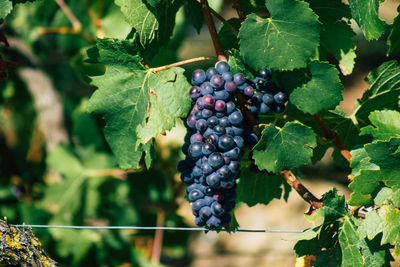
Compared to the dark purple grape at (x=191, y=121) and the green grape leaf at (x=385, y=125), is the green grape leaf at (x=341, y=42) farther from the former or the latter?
the dark purple grape at (x=191, y=121)

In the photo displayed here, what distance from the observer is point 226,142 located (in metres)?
0.80

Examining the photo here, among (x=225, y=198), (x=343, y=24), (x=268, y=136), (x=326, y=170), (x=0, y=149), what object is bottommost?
(x=326, y=170)

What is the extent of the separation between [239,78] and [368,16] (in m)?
0.27

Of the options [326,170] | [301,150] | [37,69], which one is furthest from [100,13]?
[326,170]

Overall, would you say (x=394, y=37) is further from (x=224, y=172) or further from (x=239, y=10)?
(x=224, y=172)

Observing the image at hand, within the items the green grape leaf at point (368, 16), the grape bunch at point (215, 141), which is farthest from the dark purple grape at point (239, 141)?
the green grape leaf at point (368, 16)

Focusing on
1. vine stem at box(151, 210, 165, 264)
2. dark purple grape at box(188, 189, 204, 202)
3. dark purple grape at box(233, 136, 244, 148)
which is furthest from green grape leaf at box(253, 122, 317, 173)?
vine stem at box(151, 210, 165, 264)

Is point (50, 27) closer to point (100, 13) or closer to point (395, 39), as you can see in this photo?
point (100, 13)

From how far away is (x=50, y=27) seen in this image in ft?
6.68

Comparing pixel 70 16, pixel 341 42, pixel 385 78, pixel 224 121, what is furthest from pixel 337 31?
pixel 70 16

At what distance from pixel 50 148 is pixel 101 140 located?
0.29 metres

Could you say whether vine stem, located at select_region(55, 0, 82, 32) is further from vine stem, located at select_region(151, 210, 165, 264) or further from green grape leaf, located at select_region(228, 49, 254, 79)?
green grape leaf, located at select_region(228, 49, 254, 79)

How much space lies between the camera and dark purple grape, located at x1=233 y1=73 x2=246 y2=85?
812mm

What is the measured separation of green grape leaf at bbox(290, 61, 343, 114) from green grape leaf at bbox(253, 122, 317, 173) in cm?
5
